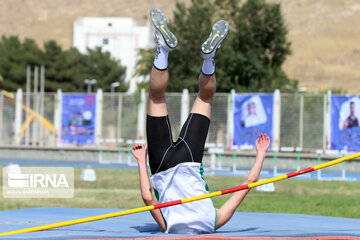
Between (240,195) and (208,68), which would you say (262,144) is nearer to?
(240,195)

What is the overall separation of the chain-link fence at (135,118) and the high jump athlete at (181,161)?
18.8m

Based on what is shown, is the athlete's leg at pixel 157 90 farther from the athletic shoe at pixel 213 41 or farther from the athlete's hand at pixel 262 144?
the athlete's hand at pixel 262 144

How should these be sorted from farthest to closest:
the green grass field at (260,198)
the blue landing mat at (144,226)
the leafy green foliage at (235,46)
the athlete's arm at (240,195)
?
the leafy green foliage at (235,46), the green grass field at (260,198), the athlete's arm at (240,195), the blue landing mat at (144,226)

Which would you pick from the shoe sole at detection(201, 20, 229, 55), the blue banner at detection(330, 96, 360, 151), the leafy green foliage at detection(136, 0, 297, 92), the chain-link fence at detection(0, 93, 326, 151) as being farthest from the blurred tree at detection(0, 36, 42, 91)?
the shoe sole at detection(201, 20, 229, 55)

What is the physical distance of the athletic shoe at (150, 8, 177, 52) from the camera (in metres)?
7.34

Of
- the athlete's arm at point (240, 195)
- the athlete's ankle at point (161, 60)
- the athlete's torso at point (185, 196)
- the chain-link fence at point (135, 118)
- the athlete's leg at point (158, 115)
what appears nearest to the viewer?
the athlete's torso at point (185, 196)

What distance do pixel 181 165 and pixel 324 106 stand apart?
19424 millimetres

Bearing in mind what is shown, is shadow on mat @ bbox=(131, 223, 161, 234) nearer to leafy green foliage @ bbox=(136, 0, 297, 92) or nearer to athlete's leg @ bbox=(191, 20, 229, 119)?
athlete's leg @ bbox=(191, 20, 229, 119)

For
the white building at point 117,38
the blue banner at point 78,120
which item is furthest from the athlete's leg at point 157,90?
the white building at point 117,38

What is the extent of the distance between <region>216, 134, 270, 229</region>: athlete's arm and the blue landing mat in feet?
0.45

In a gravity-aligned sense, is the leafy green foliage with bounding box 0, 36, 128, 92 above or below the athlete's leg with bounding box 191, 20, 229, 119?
above

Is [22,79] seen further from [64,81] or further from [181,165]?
[181,165]

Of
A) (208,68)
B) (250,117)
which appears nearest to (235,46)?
(250,117)

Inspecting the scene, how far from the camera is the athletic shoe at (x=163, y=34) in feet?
24.1
